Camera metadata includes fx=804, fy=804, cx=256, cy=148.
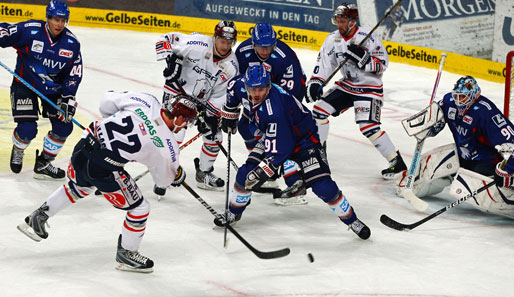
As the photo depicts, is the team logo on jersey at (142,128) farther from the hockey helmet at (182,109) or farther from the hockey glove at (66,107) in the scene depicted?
the hockey glove at (66,107)

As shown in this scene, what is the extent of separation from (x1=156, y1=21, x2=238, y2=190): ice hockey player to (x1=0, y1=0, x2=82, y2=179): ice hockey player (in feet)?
2.50

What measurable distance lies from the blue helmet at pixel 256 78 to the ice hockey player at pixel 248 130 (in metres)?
0.26

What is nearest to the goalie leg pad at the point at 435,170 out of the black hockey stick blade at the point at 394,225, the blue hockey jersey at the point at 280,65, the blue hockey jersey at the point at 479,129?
the blue hockey jersey at the point at 479,129

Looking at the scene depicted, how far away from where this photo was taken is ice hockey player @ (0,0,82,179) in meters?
6.25

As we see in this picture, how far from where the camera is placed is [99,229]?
538cm

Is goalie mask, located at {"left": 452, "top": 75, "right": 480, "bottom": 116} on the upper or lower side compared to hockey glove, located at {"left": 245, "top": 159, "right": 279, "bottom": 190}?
upper

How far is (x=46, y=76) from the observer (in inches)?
249

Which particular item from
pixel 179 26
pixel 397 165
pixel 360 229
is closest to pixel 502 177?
pixel 360 229

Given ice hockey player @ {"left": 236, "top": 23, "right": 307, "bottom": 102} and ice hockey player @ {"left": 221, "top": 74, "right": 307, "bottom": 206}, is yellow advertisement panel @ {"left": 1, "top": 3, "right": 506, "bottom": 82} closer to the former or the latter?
ice hockey player @ {"left": 236, "top": 23, "right": 307, "bottom": 102}

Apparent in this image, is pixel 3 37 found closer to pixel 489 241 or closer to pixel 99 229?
pixel 99 229

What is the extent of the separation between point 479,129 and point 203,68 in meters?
2.12

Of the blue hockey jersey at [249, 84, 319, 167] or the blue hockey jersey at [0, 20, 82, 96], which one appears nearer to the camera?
the blue hockey jersey at [249, 84, 319, 167]

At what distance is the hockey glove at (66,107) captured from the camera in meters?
6.31

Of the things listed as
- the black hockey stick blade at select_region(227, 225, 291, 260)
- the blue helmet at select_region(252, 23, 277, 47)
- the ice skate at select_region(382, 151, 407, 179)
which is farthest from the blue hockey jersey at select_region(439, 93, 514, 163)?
the black hockey stick blade at select_region(227, 225, 291, 260)
